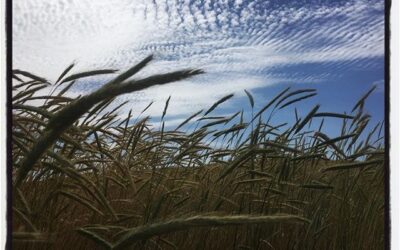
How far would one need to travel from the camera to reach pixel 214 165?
1479mm

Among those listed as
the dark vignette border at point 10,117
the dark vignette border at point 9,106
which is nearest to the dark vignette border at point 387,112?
the dark vignette border at point 10,117

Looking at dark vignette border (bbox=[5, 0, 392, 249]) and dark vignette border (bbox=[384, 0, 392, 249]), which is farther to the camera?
dark vignette border (bbox=[384, 0, 392, 249])

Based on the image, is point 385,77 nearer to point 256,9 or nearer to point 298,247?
point 256,9

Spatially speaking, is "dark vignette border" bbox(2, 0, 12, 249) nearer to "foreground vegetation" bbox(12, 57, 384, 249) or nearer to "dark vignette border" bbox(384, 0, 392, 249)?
"foreground vegetation" bbox(12, 57, 384, 249)

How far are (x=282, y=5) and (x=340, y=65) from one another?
222 millimetres

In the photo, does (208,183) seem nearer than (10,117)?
No

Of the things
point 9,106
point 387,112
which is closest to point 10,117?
point 9,106

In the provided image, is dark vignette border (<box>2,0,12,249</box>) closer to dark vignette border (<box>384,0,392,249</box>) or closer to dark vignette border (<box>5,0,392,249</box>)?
dark vignette border (<box>5,0,392,249</box>)

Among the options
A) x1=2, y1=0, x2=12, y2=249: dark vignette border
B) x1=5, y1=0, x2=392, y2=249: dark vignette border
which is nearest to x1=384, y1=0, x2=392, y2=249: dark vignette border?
x1=5, y1=0, x2=392, y2=249: dark vignette border

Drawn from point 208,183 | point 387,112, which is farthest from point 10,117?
point 387,112

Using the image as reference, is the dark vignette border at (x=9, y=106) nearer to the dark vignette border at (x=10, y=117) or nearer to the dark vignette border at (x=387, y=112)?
the dark vignette border at (x=10, y=117)

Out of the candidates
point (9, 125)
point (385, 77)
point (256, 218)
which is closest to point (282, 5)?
point (385, 77)

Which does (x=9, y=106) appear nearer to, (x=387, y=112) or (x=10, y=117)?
(x=10, y=117)

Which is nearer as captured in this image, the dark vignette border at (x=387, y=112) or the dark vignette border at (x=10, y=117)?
the dark vignette border at (x=10, y=117)
